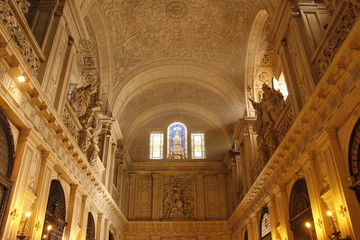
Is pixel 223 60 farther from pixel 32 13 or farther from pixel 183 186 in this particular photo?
pixel 32 13

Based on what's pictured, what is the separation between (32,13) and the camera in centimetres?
904

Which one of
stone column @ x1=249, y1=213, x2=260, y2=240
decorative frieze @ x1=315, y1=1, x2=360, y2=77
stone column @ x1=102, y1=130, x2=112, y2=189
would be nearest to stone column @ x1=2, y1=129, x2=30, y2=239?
decorative frieze @ x1=315, y1=1, x2=360, y2=77

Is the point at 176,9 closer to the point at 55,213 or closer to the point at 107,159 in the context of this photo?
the point at 107,159

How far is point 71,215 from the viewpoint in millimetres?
10336

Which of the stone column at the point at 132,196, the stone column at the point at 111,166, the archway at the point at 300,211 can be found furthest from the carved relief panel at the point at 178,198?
the archway at the point at 300,211

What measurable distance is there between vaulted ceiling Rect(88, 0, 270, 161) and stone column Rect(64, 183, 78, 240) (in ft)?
20.6

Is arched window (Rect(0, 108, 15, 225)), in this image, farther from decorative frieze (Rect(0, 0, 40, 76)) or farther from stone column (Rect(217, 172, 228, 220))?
stone column (Rect(217, 172, 228, 220))

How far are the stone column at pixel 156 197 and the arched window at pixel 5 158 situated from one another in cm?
1429

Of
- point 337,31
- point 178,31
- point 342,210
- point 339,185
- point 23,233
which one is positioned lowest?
point 23,233

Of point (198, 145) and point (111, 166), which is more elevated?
point (198, 145)

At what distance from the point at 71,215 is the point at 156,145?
12.2 meters

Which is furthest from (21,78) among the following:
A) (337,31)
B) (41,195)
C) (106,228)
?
(106,228)

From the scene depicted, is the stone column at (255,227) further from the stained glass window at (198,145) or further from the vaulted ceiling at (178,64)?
the stained glass window at (198,145)

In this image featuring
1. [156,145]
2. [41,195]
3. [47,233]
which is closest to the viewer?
[41,195]
